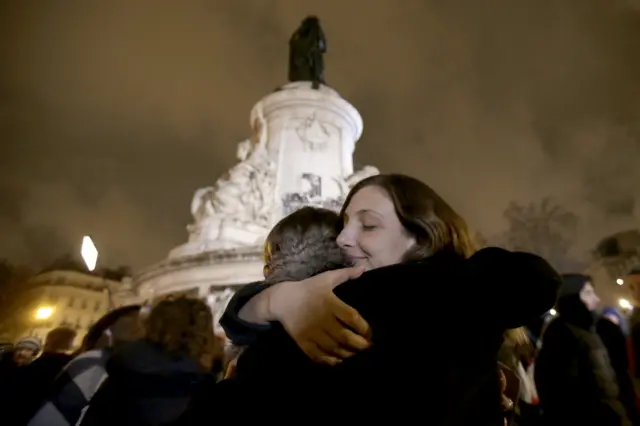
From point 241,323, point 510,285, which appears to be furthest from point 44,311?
point 510,285

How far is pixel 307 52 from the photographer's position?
20141mm

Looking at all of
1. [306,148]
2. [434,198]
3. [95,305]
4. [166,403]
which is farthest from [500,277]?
[95,305]

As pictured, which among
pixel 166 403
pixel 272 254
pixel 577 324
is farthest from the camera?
pixel 577 324

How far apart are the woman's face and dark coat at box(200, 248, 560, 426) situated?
29 cm

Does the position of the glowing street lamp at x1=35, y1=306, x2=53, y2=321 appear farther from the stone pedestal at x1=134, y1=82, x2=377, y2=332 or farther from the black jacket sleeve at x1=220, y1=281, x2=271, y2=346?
the black jacket sleeve at x1=220, y1=281, x2=271, y2=346

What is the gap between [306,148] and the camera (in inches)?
625

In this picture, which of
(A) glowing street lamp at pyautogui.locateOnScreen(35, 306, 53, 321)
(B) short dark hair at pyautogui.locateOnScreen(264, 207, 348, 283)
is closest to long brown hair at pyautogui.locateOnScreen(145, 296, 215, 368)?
(B) short dark hair at pyautogui.locateOnScreen(264, 207, 348, 283)

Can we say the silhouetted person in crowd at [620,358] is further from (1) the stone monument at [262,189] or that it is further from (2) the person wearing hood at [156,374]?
(1) the stone monument at [262,189]

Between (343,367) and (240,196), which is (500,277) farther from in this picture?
(240,196)

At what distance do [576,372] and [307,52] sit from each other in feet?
58.4

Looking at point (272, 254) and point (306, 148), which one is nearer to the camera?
point (272, 254)

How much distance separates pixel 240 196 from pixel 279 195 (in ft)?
3.85

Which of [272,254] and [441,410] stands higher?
[272,254]

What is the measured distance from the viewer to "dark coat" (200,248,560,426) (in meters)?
1.09
